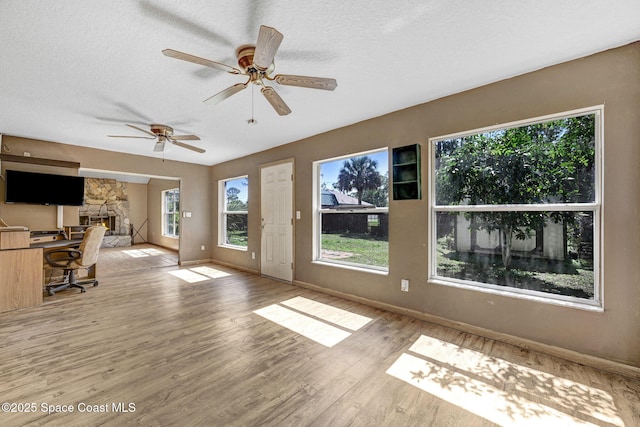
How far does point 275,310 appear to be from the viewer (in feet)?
10.7

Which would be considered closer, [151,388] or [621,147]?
[151,388]

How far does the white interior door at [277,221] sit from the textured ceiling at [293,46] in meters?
1.64

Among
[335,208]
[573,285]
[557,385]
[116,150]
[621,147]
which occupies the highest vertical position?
[116,150]

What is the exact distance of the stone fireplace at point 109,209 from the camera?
29.5 ft

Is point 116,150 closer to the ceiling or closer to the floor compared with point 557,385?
closer to the ceiling

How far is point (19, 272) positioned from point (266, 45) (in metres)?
4.28

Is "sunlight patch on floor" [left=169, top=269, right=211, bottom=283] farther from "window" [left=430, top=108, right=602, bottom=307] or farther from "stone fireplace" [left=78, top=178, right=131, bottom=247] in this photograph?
"stone fireplace" [left=78, top=178, right=131, bottom=247]

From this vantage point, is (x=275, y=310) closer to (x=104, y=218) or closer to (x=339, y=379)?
(x=339, y=379)

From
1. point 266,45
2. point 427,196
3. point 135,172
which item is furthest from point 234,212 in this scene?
point 266,45

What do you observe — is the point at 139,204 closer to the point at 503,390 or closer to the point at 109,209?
the point at 109,209

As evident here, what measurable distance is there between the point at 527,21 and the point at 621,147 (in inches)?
48.9

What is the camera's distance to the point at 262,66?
5.90ft

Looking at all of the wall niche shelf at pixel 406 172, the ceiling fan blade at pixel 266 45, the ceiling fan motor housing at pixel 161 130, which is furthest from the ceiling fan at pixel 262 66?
the ceiling fan motor housing at pixel 161 130

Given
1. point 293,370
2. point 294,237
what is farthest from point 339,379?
point 294,237
